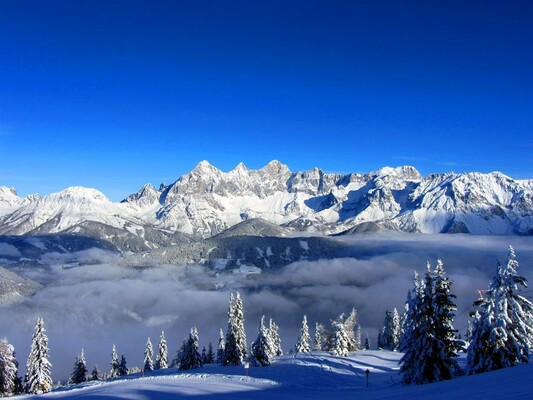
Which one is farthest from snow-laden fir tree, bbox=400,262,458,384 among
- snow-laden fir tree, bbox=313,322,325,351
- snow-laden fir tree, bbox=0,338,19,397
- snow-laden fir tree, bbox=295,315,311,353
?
snow-laden fir tree, bbox=313,322,325,351

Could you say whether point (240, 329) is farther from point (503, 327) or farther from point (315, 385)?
point (503, 327)

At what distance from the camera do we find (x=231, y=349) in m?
72.4

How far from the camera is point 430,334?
119 feet

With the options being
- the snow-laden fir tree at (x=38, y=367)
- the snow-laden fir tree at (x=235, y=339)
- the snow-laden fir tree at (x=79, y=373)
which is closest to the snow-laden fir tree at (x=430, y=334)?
the snow-laden fir tree at (x=235, y=339)

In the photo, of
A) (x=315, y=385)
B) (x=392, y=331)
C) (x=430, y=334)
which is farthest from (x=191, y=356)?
(x=392, y=331)

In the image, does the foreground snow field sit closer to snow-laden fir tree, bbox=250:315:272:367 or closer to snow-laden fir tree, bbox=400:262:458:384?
snow-laden fir tree, bbox=400:262:458:384

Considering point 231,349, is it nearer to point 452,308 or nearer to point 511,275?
point 452,308

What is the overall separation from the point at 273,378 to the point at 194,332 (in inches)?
1320

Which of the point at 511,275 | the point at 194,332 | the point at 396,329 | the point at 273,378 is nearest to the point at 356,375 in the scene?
the point at 273,378

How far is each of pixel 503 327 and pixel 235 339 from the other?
47689mm

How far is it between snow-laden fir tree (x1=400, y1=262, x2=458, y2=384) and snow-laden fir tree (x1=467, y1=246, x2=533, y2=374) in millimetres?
2015

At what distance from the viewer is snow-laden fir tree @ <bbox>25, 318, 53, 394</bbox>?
60969 millimetres

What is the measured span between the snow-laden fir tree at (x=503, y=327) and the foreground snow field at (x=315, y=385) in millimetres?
7239

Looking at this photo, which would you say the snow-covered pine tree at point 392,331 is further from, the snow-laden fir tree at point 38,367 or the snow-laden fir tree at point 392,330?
the snow-laden fir tree at point 38,367
